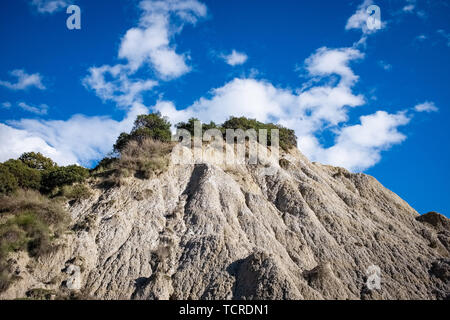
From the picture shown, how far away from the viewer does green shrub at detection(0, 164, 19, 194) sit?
74.8 ft

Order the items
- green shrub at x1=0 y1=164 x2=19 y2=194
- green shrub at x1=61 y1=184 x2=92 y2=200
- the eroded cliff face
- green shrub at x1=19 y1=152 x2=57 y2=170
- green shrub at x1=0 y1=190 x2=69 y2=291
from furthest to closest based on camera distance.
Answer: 1. green shrub at x1=19 y1=152 x2=57 y2=170
2. green shrub at x1=61 y1=184 x2=92 y2=200
3. green shrub at x1=0 y1=164 x2=19 y2=194
4. the eroded cliff face
5. green shrub at x1=0 y1=190 x2=69 y2=291

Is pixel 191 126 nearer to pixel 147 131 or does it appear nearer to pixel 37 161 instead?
pixel 147 131

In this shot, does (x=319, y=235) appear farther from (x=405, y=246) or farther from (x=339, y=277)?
(x=405, y=246)

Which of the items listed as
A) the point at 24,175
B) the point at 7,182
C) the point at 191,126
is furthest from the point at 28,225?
the point at 191,126

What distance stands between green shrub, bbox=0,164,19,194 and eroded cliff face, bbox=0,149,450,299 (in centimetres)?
489

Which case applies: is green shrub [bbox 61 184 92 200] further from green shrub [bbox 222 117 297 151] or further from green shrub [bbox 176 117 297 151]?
green shrub [bbox 222 117 297 151]

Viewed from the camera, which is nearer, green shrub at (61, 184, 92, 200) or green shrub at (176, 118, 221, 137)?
green shrub at (61, 184, 92, 200)

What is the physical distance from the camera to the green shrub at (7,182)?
74.8ft

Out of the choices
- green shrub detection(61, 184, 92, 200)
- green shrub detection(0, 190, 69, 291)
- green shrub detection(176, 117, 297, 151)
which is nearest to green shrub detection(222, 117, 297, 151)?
green shrub detection(176, 117, 297, 151)

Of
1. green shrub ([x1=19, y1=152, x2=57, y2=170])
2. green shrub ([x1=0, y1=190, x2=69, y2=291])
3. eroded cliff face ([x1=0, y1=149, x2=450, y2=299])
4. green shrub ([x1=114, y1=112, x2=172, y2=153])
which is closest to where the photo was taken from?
green shrub ([x1=0, y1=190, x2=69, y2=291])

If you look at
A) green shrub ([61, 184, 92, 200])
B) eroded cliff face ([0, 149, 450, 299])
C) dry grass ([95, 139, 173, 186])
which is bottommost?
eroded cliff face ([0, 149, 450, 299])

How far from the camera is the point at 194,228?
22438 mm
